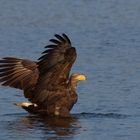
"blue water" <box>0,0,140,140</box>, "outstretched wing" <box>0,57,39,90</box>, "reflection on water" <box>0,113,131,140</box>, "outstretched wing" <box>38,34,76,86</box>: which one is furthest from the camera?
"outstretched wing" <box>0,57,39,90</box>

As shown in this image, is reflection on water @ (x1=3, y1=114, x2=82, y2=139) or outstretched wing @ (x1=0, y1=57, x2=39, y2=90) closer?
reflection on water @ (x1=3, y1=114, x2=82, y2=139)

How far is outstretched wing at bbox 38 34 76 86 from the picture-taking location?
13531 millimetres

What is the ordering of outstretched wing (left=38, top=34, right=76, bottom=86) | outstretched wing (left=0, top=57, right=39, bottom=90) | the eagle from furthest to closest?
outstretched wing (left=0, top=57, right=39, bottom=90)
the eagle
outstretched wing (left=38, top=34, right=76, bottom=86)

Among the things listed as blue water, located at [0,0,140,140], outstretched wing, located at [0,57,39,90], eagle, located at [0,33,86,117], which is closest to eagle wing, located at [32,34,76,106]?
eagle, located at [0,33,86,117]

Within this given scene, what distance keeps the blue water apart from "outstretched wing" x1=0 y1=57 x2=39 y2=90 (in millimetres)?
366

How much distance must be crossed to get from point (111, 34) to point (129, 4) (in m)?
4.65

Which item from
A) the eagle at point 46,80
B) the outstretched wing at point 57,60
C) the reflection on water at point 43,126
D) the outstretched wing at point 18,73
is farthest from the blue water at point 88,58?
the outstretched wing at point 57,60

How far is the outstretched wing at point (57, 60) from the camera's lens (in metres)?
13.5

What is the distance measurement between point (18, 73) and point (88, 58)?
12.2 ft

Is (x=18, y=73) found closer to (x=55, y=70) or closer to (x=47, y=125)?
(x=55, y=70)

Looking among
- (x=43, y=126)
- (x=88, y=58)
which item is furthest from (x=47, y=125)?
(x=88, y=58)

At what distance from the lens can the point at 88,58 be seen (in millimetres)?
18125

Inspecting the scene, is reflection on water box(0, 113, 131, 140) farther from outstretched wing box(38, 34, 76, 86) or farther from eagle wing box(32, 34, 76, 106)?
outstretched wing box(38, 34, 76, 86)

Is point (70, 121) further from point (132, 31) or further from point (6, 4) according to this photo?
point (6, 4)
